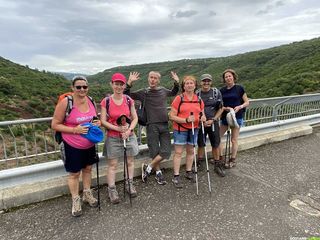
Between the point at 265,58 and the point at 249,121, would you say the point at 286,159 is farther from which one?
the point at 265,58

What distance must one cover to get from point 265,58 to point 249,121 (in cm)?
8012

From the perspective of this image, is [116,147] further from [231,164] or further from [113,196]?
[231,164]

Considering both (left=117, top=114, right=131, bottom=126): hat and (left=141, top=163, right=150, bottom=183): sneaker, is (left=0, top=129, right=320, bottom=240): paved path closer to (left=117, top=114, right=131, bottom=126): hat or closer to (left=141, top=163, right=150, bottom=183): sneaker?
(left=141, top=163, right=150, bottom=183): sneaker

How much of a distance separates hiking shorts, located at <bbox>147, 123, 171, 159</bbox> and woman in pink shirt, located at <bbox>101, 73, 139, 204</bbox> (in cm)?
48

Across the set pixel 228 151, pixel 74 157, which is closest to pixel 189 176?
pixel 228 151

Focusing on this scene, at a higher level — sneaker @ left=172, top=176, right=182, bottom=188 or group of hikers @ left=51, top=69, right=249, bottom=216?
group of hikers @ left=51, top=69, right=249, bottom=216

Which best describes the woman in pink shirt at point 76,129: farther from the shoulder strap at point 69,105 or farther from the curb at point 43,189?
the curb at point 43,189

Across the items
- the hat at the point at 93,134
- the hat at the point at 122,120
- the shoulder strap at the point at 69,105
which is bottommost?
the hat at the point at 93,134

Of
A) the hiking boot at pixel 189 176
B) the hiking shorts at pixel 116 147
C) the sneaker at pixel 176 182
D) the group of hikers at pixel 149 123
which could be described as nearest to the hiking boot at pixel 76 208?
the group of hikers at pixel 149 123

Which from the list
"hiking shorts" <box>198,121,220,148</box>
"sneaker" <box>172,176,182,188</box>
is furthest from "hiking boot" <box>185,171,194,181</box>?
"hiking shorts" <box>198,121,220,148</box>

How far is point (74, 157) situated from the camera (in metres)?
3.60

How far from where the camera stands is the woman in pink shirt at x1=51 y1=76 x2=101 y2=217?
3465 millimetres

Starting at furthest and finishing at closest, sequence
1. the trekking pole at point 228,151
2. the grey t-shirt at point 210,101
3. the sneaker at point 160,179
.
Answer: the trekking pole at point 228,151 → the grey t-shirt at point 210,101 → the sneaker at point 160,179

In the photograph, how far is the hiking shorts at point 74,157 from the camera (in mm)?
3576
